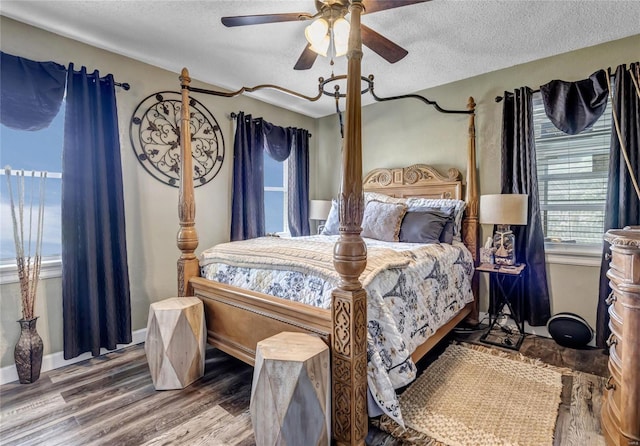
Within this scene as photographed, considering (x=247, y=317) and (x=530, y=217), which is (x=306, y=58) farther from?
(x=530, y=217)

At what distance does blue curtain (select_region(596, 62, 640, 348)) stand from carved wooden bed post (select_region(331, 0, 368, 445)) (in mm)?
2057

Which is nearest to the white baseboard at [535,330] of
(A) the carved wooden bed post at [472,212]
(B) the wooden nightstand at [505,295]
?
(B) the wooden nightstand at [505,295]

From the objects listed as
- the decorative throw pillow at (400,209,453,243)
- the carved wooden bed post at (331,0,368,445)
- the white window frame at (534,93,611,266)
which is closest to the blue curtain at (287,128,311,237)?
the decorative throw pillow at (400,209,453,243)

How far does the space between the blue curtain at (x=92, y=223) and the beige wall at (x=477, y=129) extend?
8.77 ft

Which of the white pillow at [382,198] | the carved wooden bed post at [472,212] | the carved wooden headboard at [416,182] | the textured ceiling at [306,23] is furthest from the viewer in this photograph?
the white pillow at [382,198]

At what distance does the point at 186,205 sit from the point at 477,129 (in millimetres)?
2828

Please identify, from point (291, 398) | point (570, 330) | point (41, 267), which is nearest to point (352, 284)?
point (291, 398)

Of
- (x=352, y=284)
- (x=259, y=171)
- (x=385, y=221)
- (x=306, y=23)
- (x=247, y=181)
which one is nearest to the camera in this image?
(x=352, y=284)

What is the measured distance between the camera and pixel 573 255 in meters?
2.77

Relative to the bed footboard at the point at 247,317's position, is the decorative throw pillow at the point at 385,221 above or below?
above

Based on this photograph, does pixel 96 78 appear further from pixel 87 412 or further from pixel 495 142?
Answer: pixel 495 142

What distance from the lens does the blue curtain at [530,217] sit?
9.35ft

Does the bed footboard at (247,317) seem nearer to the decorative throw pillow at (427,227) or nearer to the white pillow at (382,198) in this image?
the decorative throw pillow at (427,227)

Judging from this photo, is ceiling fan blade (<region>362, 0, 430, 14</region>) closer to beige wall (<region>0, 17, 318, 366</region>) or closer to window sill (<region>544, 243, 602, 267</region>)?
beige wall (<region>0, 17, 318, 366</region>)
